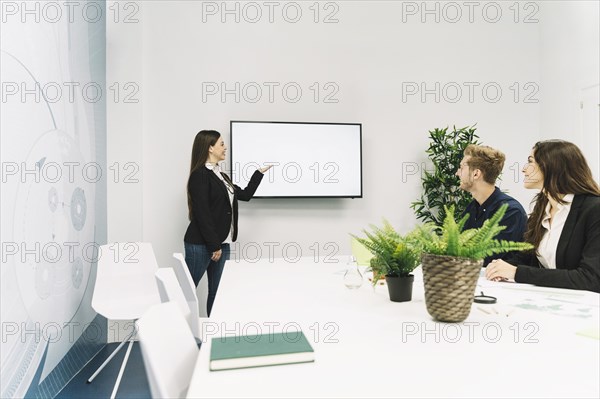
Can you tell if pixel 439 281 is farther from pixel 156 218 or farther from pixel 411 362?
pixel 156 218

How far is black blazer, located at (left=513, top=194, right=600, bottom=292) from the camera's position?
187 centimetres

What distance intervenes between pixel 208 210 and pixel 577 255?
8.17 feet

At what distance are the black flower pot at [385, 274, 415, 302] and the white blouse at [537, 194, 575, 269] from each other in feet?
2.98

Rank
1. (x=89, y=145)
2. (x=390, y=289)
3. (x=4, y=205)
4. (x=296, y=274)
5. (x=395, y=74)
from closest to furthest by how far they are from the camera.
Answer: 1. (x=390, y=289)
2. (x=4, y=205)
3. (x=296, y=274)
4. (x=89, y=145)
5. (x=395, y=74)

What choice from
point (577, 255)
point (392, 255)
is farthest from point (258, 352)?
point (577, 255)

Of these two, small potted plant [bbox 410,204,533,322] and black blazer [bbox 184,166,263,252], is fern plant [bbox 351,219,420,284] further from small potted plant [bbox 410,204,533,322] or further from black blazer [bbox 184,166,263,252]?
black blazer [bbox 184,166,263,252]

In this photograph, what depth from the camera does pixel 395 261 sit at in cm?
166

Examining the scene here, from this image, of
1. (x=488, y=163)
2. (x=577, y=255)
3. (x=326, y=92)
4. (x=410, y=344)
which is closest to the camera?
(x=410, y=344)

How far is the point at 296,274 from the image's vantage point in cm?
236

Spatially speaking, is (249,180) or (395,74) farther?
(395,74)

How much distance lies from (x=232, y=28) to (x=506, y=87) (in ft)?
9.62

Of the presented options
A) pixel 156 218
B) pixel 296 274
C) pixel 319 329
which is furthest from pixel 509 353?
→ pixel 156 218

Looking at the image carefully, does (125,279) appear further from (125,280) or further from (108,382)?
(108,382)

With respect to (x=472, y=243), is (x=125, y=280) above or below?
below
